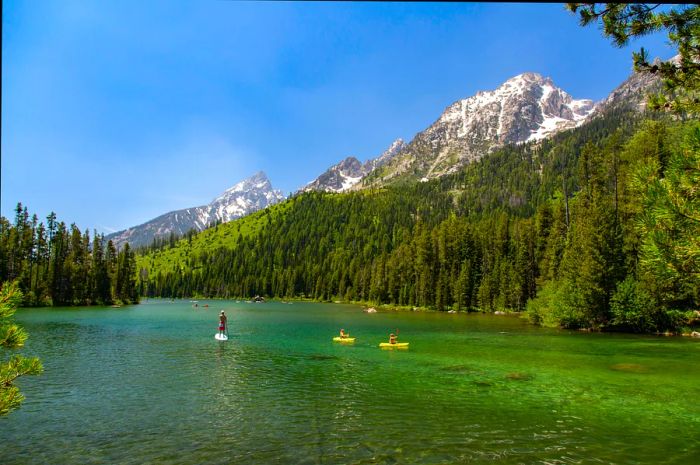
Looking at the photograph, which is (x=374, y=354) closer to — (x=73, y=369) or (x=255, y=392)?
(x=255, y=392)

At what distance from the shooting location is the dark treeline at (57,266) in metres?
126

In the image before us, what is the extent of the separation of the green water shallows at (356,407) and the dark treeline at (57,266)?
102719mm

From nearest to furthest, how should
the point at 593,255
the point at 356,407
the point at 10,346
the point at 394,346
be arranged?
the point at 10,346
the point at 356,407
the point at 394,346
the point at 593,255

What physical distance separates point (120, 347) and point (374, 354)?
27.0 m

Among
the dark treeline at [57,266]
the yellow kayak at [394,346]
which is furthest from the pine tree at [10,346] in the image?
the dark treeline at [57,266]

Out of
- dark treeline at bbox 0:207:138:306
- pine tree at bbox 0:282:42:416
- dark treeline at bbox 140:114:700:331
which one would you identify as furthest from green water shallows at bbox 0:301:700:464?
dark treeline at bbox 0:207:138:306

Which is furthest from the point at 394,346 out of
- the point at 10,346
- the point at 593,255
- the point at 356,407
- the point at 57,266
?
the point at 57,266

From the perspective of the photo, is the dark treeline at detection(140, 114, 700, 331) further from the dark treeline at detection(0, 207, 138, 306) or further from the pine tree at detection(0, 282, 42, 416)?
the dark treeline at detection(0, 207, 138, 306)

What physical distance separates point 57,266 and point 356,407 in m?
138

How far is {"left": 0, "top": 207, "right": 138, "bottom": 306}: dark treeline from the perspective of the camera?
126062 millimetres

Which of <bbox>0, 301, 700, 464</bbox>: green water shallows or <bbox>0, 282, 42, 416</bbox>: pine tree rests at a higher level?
<bbox>0, 282, 42, 416</bbox>: pine tree

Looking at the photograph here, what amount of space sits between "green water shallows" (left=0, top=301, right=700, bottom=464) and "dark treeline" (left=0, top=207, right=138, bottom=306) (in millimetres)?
102719

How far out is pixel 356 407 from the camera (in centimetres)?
2367

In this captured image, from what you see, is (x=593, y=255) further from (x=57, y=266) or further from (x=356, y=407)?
Result: (x=57, y=266)
